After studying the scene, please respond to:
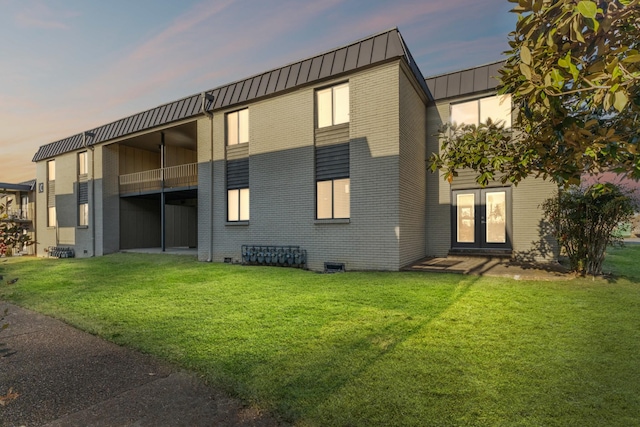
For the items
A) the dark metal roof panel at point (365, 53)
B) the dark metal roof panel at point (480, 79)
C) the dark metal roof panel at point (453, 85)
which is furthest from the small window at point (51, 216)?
the dark metal roof panel at point (480, 79)

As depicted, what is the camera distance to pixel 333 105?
1168 centimetres

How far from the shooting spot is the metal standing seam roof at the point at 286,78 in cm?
1046

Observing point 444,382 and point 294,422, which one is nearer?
Answer: point 294,422

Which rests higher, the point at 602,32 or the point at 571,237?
the point at 602,32

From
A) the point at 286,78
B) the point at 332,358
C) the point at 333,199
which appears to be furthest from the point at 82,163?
the point at 332,358

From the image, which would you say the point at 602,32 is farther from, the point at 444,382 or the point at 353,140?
the point at 353,140

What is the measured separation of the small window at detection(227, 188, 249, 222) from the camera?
13711 mm

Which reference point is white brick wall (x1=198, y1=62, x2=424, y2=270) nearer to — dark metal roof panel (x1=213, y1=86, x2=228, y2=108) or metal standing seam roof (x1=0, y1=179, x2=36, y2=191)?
dark metal roof panel (x1=213, y1=86, x2=228, y2=108)

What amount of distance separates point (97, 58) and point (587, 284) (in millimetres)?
14173

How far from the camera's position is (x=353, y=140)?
433 inches

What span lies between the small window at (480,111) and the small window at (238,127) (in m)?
8.52

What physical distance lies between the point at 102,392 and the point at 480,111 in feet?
44.9

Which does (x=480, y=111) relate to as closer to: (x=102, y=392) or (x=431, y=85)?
(x=431, y=85)

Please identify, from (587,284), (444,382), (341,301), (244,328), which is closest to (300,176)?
(341,301)
